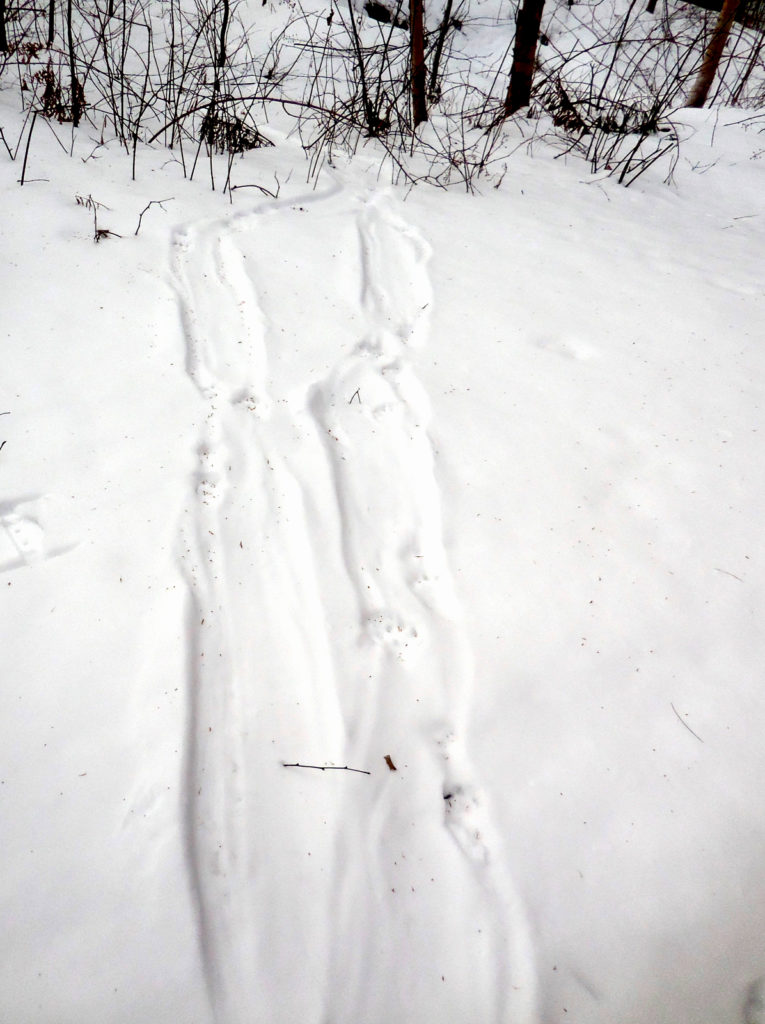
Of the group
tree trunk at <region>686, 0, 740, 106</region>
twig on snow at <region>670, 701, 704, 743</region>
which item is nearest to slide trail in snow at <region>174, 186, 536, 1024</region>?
twig on snow at <region>670, 701, 704, 743</region>

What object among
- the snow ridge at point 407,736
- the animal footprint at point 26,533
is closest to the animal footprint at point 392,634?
the snow ridge at point 407,736

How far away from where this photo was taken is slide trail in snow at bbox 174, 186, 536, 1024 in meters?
1.04

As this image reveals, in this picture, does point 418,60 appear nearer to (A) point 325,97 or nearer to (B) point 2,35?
(A) point 325,97

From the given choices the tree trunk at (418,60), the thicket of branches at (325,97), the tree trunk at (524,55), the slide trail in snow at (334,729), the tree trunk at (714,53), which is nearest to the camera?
the slide trail in snow at (334,729)

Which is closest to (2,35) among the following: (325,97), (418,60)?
(325,97)

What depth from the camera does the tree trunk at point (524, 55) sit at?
4.18 metres

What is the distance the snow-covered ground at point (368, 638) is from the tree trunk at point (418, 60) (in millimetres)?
2296

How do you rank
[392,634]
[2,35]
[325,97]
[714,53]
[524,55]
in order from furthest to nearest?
[714,53]
[325,97]
[524,55]
[2,35]
[392,634]

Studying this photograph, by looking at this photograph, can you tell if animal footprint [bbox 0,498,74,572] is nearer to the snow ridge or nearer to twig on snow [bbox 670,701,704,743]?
the snow ridge

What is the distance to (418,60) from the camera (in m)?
4.02

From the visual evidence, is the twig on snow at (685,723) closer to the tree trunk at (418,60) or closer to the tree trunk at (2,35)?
the tree trunk at (418,60)

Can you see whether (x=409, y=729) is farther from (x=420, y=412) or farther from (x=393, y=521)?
(x=420, y=412)

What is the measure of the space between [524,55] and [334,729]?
17.0 feet

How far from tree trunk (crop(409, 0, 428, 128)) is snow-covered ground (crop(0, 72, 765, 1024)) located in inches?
90.4
